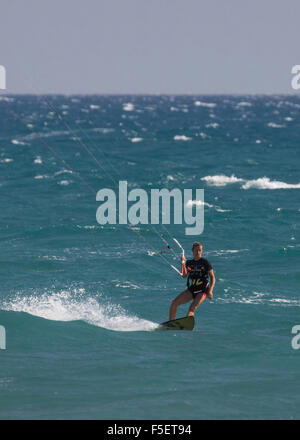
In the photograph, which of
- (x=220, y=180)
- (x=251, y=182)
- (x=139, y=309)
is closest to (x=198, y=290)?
(x=139, y=309)

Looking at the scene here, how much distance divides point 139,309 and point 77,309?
175 centimetres

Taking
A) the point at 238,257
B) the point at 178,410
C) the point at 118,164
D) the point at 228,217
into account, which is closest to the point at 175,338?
the point at 178,410

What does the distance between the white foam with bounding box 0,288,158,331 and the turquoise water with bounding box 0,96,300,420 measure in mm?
56

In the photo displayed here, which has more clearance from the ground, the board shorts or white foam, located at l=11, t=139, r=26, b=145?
white foam, located at l=11, t=139, r=26, b=145

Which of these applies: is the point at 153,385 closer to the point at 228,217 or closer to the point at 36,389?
the point at 36,389

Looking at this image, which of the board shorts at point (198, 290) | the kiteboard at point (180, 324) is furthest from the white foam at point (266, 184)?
the board shorts at point (198, 290)

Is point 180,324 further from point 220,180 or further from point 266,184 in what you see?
point 220,180

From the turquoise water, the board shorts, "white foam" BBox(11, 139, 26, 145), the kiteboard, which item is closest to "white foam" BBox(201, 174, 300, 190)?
the turquoise water

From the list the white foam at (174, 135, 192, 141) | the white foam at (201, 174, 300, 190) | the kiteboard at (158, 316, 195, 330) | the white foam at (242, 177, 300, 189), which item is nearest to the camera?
the kiteboard at (158, 316, 195, 330)

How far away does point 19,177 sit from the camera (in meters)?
49.5

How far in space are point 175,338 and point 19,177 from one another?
33195mm

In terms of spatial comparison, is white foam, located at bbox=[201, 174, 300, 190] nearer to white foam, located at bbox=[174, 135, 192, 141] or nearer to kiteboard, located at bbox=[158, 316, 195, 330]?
kiteboard, located at bbox=[158, 316, 195, 330]

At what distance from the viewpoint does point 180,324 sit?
18.3 m

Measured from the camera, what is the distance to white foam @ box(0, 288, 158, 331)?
19.7 meters
